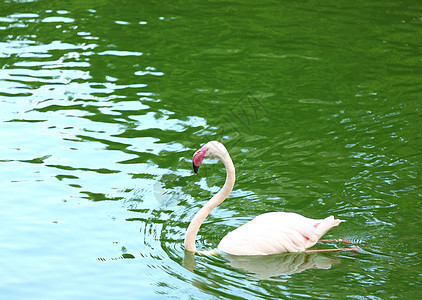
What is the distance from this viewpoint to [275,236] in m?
6.47

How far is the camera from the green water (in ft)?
20.9

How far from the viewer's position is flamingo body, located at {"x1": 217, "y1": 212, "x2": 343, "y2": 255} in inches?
255

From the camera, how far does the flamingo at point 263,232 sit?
647cm

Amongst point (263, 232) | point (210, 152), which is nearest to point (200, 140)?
point (210, 152)

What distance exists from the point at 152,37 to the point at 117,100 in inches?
97.0

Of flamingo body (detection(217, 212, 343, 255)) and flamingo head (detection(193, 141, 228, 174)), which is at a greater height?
flamingo head (detection(193, 141, 228, 174))

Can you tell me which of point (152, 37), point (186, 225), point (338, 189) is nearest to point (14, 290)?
point (186, 225)

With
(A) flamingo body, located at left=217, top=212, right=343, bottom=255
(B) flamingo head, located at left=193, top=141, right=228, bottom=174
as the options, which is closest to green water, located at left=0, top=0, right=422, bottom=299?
(A) flamingo body, located at left=217, top=212, right=343, bottom=255

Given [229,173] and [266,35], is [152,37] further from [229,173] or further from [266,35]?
[229,173]

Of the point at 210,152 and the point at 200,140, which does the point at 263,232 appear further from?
the point at 200,140

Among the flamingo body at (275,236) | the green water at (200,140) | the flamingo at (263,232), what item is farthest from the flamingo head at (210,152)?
the green water at (200,140)

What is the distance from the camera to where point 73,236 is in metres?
7.00

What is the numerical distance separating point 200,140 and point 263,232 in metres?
2.67

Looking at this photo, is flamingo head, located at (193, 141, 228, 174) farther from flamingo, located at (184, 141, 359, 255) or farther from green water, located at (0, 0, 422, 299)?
green water, located at (0, 0, 422, 299)
